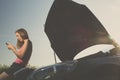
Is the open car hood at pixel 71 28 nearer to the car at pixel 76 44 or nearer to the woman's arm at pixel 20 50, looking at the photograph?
the car at pixel 76 44

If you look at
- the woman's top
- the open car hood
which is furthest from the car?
the woman's top

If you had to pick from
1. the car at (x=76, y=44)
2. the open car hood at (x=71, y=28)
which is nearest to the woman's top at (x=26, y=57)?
the car at (x=76, y=44)

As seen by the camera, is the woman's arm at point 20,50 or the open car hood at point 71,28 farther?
the open car hood at point 71,28

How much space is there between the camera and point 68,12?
36.4 feet

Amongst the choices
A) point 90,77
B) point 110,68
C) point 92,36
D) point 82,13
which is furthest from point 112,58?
point 82,13

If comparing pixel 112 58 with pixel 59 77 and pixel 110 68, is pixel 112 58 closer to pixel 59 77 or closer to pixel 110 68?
pixel 110 68

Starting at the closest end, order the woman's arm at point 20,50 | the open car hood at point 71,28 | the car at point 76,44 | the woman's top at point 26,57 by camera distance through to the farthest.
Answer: the car at point 76,44 → the woman's arm at point 20,50 → the woman's top at point 26,57 → the open car hood at point 71,28

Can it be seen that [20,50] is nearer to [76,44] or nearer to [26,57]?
[26,57]

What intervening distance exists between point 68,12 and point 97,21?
2251 mm

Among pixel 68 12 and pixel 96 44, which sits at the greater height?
pixel 68 12

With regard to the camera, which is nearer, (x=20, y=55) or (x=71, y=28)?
(x=20, y=55)

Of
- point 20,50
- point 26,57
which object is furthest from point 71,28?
point 20,50

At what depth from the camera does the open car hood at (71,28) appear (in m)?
9.63

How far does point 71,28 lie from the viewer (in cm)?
1105
